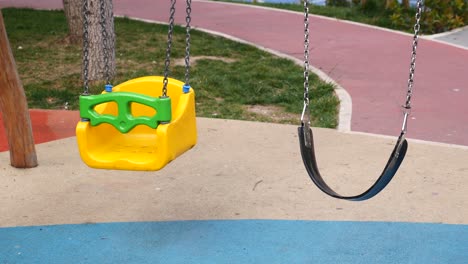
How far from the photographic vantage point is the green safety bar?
3.95 meters

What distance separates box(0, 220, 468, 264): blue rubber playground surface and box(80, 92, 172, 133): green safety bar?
75cm

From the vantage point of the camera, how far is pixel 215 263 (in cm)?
416

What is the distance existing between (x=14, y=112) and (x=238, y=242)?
2.15 m

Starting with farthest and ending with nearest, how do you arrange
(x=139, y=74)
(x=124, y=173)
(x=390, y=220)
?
(x=139, y=74)
(x=124, y=173)
(x=390, y=220)

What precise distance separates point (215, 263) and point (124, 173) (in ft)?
5.84

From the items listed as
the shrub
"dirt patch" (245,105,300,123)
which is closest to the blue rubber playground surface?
"dirt patch" (245,105,300,123)

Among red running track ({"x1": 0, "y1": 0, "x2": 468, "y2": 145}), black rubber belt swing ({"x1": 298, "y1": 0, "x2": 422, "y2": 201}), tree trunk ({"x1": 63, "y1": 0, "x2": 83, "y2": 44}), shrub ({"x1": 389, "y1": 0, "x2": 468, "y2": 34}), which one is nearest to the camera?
black rubber belt swing ({"x1": 298, "y1": 0, "x2": 422, "y2": 201})

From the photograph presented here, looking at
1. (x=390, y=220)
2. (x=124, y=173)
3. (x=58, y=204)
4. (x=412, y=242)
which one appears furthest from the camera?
(x=124, y=173)

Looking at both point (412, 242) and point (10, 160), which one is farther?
point (10, 160)

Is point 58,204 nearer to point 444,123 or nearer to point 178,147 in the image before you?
point 178,147

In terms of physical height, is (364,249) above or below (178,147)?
below

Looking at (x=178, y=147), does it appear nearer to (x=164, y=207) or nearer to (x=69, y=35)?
(x=164, y=207)

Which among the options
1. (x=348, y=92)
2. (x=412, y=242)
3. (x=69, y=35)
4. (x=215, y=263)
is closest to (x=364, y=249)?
(x=412, y=242)

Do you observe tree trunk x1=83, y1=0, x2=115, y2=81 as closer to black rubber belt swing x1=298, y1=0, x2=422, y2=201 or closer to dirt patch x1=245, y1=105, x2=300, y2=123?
dirt patch x1=245, y1=105, x2=300, y2=123
